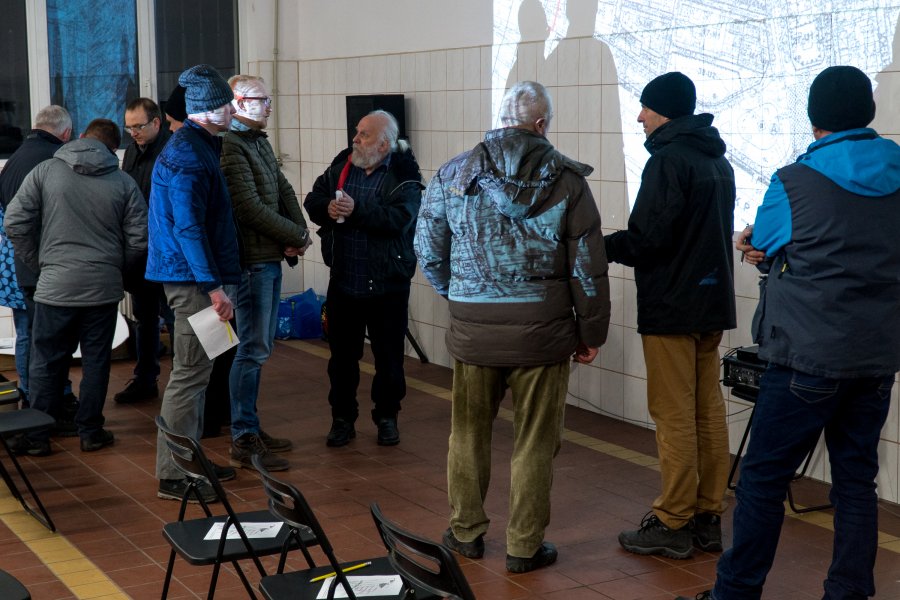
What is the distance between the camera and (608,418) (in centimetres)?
639

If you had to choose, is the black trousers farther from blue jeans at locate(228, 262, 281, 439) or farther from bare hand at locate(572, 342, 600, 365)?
bare hand at locate(572, 342, 600, 365)

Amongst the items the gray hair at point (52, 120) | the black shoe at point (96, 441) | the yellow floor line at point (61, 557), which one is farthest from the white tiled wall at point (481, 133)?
the yellow floor line at point (61, 557)

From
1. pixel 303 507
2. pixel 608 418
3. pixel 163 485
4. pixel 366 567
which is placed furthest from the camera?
pixel 608 418

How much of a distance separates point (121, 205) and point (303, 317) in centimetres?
334

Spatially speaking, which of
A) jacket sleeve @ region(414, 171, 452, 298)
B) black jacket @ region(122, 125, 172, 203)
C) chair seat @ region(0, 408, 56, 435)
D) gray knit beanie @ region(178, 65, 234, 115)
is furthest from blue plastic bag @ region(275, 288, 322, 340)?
jacket sleeve @ region(414, 171, 452, 298)

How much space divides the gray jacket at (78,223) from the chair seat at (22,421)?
2.58ft

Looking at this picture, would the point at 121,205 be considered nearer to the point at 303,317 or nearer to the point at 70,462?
the point at 70,462

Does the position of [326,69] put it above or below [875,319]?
above

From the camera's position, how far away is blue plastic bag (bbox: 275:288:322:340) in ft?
28.5

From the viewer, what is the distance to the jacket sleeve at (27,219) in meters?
5.41

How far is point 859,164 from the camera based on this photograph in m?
3.18

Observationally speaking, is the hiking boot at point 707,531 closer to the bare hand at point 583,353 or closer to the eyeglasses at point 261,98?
the bare hand at point 583,353

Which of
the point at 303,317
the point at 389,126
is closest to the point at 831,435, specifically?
the point at 389,126

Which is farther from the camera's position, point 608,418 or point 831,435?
point 608,418
